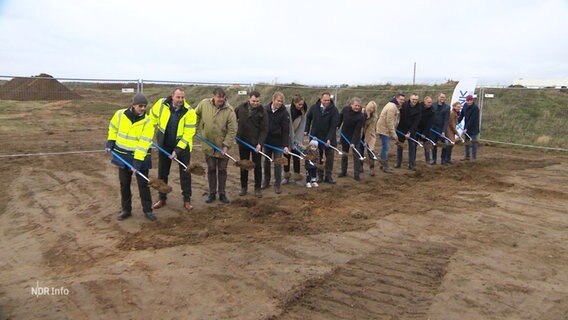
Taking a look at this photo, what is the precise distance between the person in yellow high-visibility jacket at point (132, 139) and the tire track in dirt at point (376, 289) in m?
2.99

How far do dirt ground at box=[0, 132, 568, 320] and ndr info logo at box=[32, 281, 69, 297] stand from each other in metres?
0.01

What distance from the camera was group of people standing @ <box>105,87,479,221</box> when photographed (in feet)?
20.1

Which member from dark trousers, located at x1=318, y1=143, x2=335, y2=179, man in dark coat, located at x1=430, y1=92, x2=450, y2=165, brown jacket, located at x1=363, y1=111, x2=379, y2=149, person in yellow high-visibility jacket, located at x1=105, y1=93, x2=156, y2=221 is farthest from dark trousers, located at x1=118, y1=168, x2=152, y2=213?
man in dark coat, located at x1=430, y1=92, x2=450, y2=165

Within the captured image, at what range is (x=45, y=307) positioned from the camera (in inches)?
152

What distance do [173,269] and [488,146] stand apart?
1409 centimetres

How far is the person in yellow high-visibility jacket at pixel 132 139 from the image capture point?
19.7ft

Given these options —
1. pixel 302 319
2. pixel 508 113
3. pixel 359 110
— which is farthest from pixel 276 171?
pixel 508 113

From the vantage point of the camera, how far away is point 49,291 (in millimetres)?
4133

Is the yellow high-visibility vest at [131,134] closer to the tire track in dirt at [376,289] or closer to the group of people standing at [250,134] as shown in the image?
the group of people standing at [250,134]

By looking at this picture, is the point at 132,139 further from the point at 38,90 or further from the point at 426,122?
the point at 38,90

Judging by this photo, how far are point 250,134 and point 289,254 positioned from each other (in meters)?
2.90

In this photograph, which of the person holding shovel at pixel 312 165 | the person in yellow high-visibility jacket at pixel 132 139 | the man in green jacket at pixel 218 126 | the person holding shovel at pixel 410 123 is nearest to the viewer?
the person in yellow high-visibility jacket at pixel 132 139

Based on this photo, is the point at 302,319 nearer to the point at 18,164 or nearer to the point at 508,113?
the point at 18,164

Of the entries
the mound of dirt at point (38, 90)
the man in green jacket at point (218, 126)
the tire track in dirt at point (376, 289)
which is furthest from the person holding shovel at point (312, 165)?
the mound of dirt at point (38, 90)
